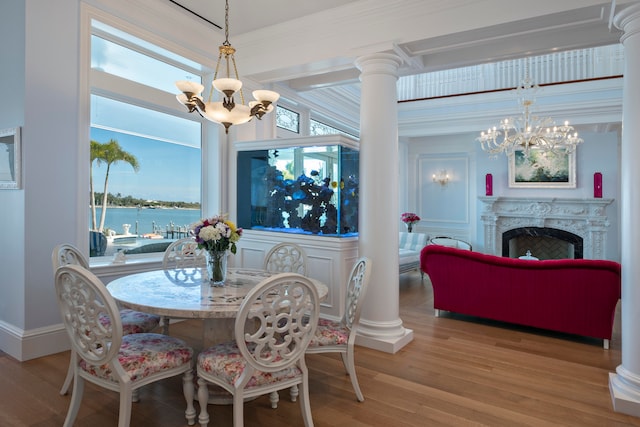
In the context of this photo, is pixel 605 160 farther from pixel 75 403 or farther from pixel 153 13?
pixel 75 403

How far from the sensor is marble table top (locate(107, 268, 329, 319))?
2.08 metres

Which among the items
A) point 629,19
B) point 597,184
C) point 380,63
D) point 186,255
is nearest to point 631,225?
point 629,19

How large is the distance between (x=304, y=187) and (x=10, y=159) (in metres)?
2.47

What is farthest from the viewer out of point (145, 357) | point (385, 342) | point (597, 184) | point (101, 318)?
point (597, 184)

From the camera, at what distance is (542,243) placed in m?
7.99

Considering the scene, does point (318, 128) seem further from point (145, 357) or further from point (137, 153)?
point (145, 357)

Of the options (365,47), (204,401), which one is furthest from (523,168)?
(204,401)

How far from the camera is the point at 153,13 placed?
3.73 metres

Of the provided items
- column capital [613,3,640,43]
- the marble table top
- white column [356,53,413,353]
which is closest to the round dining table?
the marble table top

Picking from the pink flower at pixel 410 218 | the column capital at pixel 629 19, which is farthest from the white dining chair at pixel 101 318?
the pink flower at pixel 410 218

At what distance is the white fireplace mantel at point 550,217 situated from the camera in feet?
23.4

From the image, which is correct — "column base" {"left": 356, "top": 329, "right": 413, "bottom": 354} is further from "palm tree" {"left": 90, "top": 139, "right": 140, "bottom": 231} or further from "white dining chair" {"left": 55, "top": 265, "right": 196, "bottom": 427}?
"palm tree" {"left": 90, "top": 139, "right": 140, "bottom": 231}

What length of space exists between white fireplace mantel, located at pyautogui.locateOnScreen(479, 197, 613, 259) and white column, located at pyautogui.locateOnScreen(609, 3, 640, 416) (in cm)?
539

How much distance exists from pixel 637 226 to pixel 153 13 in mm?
4276
